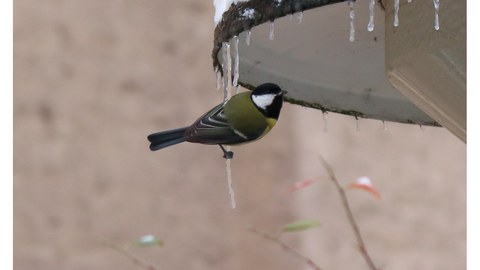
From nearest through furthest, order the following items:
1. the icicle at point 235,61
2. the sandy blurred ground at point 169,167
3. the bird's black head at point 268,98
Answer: the icicle at point 235,61, the bird's black head at point 268,98, the sandy blurred ground at point 169,167

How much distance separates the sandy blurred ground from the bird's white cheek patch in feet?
9.36

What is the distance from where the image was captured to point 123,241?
14.7 ft

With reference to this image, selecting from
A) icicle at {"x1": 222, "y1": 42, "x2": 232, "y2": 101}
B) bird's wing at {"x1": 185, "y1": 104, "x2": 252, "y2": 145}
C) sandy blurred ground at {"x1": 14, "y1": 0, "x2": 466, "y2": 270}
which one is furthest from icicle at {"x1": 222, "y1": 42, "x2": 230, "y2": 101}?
sandy blurred ground at {"x1": 14, "y1": 0, "x2": 466, "y2": 270}

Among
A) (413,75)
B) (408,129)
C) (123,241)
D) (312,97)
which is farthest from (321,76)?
(408,129)

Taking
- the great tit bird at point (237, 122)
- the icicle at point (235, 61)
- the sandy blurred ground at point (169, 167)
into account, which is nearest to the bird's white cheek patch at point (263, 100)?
the great tit bird at point (237, 122)

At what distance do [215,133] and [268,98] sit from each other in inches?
4.7

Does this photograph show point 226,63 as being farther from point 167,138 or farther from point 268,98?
point 167,138

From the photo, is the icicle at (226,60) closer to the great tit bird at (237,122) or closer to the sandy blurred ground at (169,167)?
the great tit bird at (237,122)

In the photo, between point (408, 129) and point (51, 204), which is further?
point (408, 129)

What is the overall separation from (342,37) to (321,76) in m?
0.10

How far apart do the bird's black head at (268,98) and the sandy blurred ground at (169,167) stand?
2843 mm

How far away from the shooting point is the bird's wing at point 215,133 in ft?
5.44

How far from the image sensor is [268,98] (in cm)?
161

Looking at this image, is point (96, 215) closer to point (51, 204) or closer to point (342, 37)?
point (51, 204)
